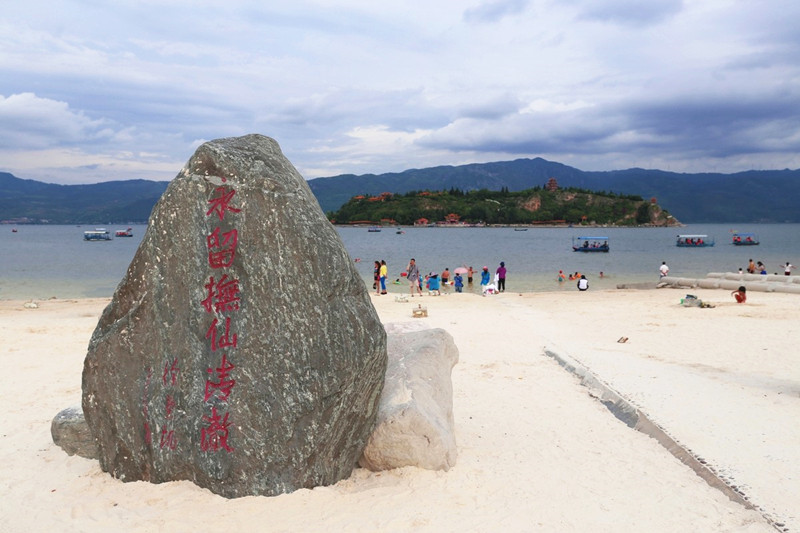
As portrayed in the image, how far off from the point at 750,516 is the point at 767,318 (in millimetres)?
14105

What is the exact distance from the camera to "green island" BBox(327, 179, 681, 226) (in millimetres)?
157000

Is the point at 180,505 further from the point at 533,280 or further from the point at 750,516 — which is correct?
the point at 533,280

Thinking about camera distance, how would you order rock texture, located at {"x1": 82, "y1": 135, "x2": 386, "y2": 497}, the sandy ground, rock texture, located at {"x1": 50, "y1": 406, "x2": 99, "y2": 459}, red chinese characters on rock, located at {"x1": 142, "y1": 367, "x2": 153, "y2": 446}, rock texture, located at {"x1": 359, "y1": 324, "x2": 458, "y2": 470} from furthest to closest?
rock texture, located at {"x1": 50, "y1": 406, "x2": 99, "y2": 459} < rock texture, located at {"x1": 359, "y1": 324, "x2": 458, "y2": 470} < red chinese characters on rock, located at {"x1": 142, "y1": 367, "x2": 153, "y2": 446} < rock texture, located at {"x1": 82, "y1": 135, "x2": 386, "y2": 497} < the sandy ground

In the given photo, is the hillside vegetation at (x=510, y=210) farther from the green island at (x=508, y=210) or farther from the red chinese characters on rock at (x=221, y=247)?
the red chinese characters on rock at (x=221, y=247)

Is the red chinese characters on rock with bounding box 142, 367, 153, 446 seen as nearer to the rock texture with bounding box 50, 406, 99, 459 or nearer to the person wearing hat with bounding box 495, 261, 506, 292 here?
the rock texture with bounding box 50, 406, 99, 459

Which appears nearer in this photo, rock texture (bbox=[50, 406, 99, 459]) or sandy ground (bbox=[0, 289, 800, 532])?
sandy ground (bbox=[0, 289, 800, 532])

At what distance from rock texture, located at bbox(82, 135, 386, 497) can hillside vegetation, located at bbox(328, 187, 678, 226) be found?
150 m

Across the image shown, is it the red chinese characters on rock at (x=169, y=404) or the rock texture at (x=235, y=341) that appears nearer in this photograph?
the rock texture at (x=235, y=341)

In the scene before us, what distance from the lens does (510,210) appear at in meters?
165

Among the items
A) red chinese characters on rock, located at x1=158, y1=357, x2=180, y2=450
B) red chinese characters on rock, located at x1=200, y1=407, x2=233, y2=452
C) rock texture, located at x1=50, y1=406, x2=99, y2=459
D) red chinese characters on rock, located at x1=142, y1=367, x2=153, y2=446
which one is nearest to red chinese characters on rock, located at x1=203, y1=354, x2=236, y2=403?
red chinese characters on rock, located at x1=200, y1=407, x2=233, y2=452

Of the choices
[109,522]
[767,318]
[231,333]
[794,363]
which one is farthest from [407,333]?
[767,318]

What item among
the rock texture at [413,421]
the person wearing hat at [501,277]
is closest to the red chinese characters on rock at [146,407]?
the rock texture at [413,421]

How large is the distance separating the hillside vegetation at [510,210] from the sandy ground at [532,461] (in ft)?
473

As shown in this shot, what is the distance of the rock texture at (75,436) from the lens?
639 cm
